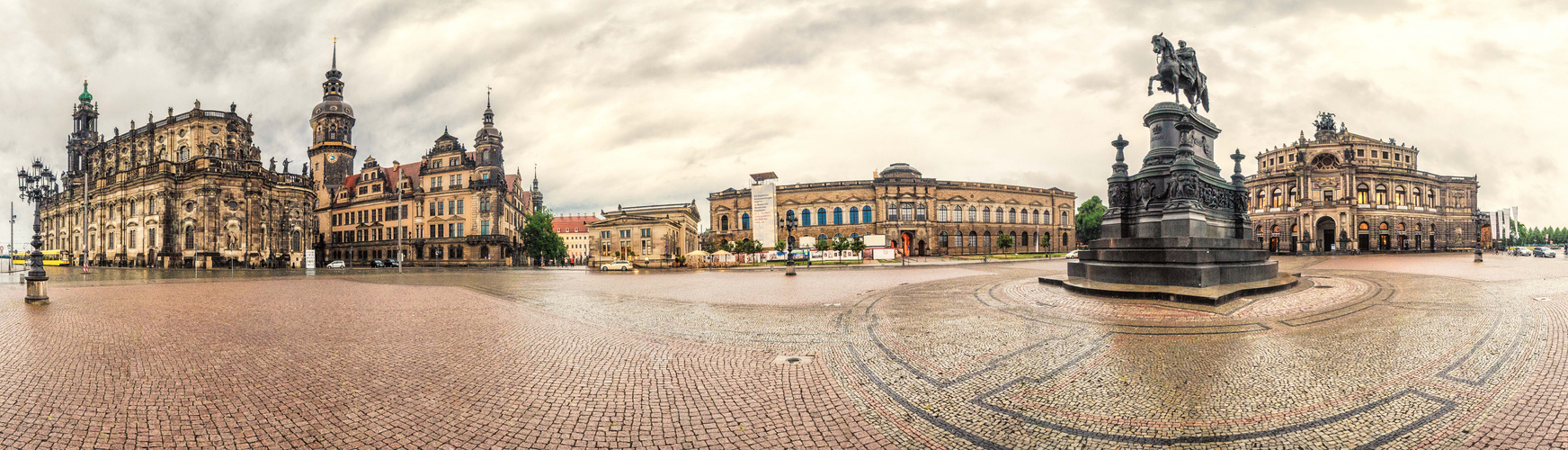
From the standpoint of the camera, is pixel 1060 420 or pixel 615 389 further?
pixel 615 389

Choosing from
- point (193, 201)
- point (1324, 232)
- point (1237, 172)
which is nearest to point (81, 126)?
point (193, 201)

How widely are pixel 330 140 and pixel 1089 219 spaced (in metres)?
99.4

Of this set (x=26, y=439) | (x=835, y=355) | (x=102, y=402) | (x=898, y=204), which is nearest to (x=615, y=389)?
(x=835, y=355)

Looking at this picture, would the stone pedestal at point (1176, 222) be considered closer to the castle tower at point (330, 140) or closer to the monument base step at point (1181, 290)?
the monument base step at point (1181, 290)

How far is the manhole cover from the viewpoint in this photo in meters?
6.52

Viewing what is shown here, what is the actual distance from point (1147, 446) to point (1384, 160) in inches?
3569

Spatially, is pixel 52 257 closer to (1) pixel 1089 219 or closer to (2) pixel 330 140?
(2) pixel 330 140

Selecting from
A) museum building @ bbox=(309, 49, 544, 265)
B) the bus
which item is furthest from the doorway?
the bus

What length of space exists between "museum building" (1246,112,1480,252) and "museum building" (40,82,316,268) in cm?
10079

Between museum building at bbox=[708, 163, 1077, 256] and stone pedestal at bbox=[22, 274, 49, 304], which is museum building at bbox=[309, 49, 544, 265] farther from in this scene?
stone pedestal at bbox=[22, 274, 49, 304]

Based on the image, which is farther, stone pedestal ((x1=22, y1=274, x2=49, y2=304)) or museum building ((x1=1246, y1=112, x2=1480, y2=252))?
museum building ((x1=1246, y1=112, x2=1480, y2=252))

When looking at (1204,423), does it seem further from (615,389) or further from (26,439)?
(26,439)

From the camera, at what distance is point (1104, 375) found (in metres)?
5.69

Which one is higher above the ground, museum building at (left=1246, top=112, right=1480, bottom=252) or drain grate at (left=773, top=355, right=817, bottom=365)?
museum building at (left=1246, top=112, right=1480, bottom=252)
